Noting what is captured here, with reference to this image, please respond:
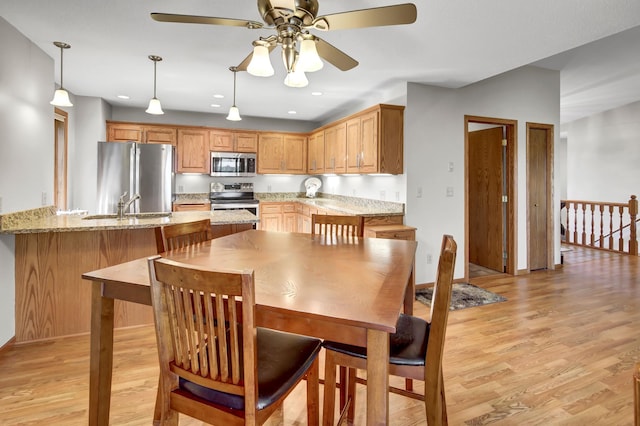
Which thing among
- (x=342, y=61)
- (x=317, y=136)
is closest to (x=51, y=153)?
(x=342, y=61)

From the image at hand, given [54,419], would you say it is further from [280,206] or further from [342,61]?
[280,206]

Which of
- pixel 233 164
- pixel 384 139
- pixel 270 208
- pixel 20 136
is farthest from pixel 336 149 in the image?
pixel 20 136

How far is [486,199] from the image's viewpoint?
16.2 ft

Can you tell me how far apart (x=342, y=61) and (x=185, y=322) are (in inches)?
71.7

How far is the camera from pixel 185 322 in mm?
1066

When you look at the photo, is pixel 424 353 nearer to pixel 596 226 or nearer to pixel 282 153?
pixel 282 153

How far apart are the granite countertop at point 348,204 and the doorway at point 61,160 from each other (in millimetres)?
3009

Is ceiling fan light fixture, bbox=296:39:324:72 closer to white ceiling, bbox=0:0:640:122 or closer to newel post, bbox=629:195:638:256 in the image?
white ceiling, bbox=0:0:640:122

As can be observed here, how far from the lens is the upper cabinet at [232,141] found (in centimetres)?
602

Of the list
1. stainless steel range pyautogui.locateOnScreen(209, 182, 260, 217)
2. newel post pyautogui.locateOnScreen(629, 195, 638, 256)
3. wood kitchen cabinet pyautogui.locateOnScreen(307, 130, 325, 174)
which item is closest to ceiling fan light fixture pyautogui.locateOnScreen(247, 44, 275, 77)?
wood kitchen cabinet pyautogui.locateOnScreen(307, 130, 325, 174)

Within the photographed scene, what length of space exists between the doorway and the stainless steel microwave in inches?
81.5

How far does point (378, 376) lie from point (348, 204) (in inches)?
178

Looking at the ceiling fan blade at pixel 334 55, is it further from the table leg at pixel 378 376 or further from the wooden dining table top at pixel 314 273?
the table leg at pixel 378 376

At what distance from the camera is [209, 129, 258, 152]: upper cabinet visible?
6.02 metres
